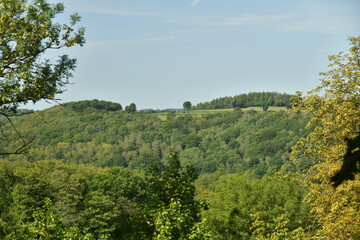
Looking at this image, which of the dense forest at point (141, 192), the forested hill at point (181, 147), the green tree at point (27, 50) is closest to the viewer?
the green tree at point (27, 50)

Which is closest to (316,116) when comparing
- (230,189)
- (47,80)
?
(47,80)

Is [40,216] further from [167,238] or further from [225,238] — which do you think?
[225,238]

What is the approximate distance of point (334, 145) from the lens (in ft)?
41.8

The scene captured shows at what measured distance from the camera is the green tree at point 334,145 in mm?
10531

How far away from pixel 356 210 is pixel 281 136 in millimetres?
168255

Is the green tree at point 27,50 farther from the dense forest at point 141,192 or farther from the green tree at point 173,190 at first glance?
the green tree at point 173,190

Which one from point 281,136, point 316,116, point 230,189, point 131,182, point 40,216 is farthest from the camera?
point 281,136

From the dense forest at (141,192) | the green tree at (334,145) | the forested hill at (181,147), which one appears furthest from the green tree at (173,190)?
the forested hill at (181,147)

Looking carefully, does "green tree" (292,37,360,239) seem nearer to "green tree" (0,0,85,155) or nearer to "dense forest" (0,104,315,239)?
"dense forest" (0,104,315,239)

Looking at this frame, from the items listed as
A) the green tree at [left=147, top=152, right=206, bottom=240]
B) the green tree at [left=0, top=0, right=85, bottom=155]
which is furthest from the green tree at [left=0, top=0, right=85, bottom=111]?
the green tree at [left=147, top=152, right=206, bottom=240]

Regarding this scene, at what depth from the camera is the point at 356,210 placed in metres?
10.9

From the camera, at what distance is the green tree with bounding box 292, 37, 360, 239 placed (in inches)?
415

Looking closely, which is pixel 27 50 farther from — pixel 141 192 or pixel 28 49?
pixel 141 192

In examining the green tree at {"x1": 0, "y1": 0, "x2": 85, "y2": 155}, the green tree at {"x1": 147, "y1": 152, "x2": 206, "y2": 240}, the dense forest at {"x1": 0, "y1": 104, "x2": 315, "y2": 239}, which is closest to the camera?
the green tree at {"x1": 0, "y1": 0, "x2": 85, "y2": 155}
